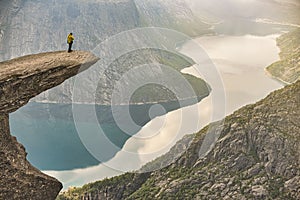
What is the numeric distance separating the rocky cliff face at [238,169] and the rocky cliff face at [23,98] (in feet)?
229

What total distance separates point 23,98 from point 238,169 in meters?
79.5

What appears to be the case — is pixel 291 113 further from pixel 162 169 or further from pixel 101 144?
pixel 101 144

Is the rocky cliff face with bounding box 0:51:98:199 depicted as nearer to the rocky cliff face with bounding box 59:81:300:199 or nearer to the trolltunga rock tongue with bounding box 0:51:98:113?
the trolltunga rock tongue with bounding box 0:51:98:113

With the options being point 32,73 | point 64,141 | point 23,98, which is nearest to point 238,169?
point 23,98

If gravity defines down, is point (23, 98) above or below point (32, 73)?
below

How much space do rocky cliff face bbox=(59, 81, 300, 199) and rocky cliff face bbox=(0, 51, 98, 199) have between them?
229 feet

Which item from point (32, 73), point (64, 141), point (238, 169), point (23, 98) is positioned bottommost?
point (64, 141)

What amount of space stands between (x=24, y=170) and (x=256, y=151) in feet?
277

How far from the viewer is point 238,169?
95500mm

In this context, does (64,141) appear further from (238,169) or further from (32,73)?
(32,73)

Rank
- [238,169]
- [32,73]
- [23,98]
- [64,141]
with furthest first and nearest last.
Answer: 1. [64,141]
2. [238,169]
3. [23,98]
4. [32,73]

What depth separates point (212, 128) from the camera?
11788 cm

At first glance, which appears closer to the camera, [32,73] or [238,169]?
[32,73]

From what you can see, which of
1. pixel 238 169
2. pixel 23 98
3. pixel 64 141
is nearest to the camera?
pixel 23 98
